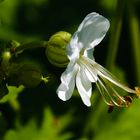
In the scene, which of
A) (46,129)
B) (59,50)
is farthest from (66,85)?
(46,129)

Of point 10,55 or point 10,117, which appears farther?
point 10,117

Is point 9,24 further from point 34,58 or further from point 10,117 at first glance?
point 10,117

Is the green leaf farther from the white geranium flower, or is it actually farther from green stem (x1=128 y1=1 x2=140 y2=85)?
the white geranium flower

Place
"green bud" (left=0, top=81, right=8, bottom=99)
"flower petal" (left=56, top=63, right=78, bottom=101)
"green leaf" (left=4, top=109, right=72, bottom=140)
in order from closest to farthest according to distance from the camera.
Answer: "flower petal" (left=56, top=63, right=78, bottom=101)
"green bud" (left=0, top=81, right=8, bottom=99)
"green leaf" (left=4, top=109, right=72, bottom=140)

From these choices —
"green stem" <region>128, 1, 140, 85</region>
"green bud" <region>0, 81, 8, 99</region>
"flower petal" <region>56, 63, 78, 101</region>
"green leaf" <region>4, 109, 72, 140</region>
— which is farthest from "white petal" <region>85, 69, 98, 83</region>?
"green stem" <region>128, 1, 140, 85</region>

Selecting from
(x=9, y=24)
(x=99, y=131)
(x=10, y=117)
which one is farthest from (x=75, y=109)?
(x=9, y=24)

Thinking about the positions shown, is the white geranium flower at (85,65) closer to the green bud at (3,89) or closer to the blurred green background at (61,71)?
the green bud at (3,89)

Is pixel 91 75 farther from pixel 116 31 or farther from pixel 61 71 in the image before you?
pixel 61 71
